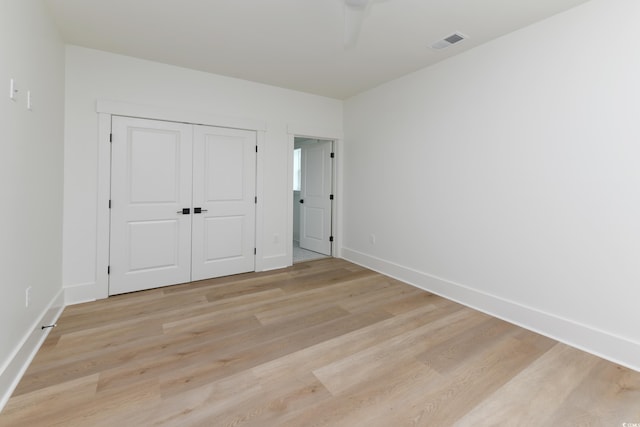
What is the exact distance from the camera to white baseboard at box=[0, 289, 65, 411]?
1.60 m

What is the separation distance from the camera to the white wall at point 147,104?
296cm

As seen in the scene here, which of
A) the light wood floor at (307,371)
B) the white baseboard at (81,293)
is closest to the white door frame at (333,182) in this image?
the light wood floor at (307,371)

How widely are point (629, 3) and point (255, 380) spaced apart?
3.65m

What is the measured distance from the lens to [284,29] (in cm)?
265

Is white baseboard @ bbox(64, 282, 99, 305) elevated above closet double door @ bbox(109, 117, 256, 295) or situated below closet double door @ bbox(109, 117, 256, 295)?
below

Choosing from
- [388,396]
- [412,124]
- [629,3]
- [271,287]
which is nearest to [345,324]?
[388,396]

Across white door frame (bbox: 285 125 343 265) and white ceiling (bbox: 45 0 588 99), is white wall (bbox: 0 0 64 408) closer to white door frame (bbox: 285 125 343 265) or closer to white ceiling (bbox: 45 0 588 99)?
white ceiling (bbox: 45 0 588 99)

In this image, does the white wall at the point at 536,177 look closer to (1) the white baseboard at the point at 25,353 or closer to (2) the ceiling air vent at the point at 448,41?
(2) the ceiling air vent at the point at 448,41

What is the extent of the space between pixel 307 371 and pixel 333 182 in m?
Result: 3.43

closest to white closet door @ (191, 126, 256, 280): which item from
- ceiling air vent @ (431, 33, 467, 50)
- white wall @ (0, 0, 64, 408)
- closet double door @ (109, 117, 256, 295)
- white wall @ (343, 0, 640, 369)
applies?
closet double door @ (109, 117, 256, 295)

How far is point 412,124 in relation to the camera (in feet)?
11.9

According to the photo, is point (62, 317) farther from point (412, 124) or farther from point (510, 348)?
point (412, 124)

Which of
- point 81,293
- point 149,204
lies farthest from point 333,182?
point 81,293

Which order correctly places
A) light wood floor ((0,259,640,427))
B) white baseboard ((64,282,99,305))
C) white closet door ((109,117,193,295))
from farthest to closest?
white closet door ((109,117,193,295)) < white baseboard ((64,282,99,305)) < light wood floor ((0,259,640,427))
